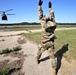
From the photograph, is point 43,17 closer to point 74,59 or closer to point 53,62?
point 53,62

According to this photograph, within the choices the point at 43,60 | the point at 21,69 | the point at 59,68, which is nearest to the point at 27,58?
the point at 43,60

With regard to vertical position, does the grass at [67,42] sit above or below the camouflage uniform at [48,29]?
below

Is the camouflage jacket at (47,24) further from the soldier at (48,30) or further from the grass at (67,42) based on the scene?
the grass at (67,42)

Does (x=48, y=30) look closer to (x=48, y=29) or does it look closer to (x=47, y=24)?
(x=48, y=29)

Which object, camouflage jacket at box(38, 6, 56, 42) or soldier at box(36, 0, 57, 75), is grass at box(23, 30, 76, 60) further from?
camouflage jacket at box(38, 6, 56, 42)

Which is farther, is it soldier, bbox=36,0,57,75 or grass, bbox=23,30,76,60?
grass, bbox=23,30,76,60

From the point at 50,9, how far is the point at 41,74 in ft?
9.93

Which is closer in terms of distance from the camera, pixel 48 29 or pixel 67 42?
pixel 48 29

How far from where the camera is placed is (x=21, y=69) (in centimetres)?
735

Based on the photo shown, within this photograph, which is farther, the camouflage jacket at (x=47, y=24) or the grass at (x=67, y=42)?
the grass at (x=67, y=42)

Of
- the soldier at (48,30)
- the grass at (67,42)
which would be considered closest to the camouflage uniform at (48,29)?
the soldier at (48,30)

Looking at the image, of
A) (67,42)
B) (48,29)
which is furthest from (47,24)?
(67,42)

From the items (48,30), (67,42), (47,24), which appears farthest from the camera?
(67,42)

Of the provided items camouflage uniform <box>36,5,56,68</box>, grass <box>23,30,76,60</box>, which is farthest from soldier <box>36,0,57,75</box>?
grass <box>23,30,76,60</box>
